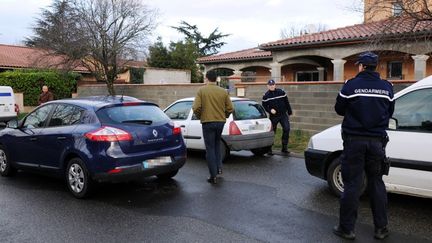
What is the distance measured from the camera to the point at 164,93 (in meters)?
17.3

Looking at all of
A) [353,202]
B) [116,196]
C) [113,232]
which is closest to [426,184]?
[353,202]

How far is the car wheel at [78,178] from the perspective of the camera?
5.97 meters

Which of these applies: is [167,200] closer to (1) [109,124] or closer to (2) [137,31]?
(1) [109,124]

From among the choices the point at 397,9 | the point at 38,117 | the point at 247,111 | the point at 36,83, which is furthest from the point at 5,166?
the point at 36,83

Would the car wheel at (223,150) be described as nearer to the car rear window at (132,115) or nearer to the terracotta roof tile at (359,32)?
the car rear window at (132,115)

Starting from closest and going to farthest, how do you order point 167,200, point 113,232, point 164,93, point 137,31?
point 113,232, point 167,200, point 164,93, point 137,31

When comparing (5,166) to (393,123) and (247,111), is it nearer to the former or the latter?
(247,111)

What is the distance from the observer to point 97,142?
586 centimetres

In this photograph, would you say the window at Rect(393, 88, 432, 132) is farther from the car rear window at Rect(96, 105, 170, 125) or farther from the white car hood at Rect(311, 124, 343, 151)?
the car rear window at Rect(96, 105, 170, 125)

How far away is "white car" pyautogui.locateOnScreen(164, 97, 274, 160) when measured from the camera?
28.3ft

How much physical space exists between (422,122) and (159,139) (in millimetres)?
3598

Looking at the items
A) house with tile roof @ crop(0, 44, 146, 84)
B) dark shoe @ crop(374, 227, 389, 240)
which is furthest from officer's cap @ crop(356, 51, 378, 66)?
house with tile roof @ crop(0, 44, 146, 84)

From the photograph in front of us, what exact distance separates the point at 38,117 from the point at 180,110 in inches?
135

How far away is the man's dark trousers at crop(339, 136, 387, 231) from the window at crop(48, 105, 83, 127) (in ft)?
13.0
